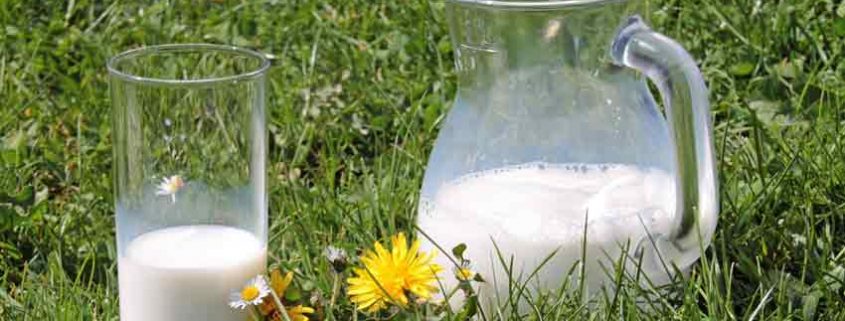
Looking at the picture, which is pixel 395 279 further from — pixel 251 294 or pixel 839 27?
pixel 839 27

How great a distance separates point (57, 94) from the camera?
3.33 m

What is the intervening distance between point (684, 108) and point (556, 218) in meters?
0.21

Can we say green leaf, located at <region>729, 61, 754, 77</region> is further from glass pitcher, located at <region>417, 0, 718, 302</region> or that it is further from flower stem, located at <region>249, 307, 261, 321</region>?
flower stem, located at <region>249, 307, 261, 321</region>

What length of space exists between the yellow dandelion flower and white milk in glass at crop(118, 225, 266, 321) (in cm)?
14

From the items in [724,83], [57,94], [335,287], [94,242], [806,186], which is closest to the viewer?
[335,287]

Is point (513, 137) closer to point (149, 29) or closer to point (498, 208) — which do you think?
point (498, 208)

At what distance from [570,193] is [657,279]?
0.17 metres

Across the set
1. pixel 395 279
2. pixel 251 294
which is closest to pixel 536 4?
pixel 395 279

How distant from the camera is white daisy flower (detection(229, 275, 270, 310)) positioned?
2014 millimetres

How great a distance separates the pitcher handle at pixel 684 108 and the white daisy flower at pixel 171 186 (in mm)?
581

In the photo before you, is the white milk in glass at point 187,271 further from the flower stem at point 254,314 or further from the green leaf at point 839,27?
the green leaf at point 839,27

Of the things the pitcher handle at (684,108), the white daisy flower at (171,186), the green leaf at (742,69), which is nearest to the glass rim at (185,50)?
the white daisy flower at (171,186)

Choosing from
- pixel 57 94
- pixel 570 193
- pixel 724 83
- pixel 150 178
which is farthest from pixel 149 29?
pixel 570 193

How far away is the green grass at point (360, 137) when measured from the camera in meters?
2.23
